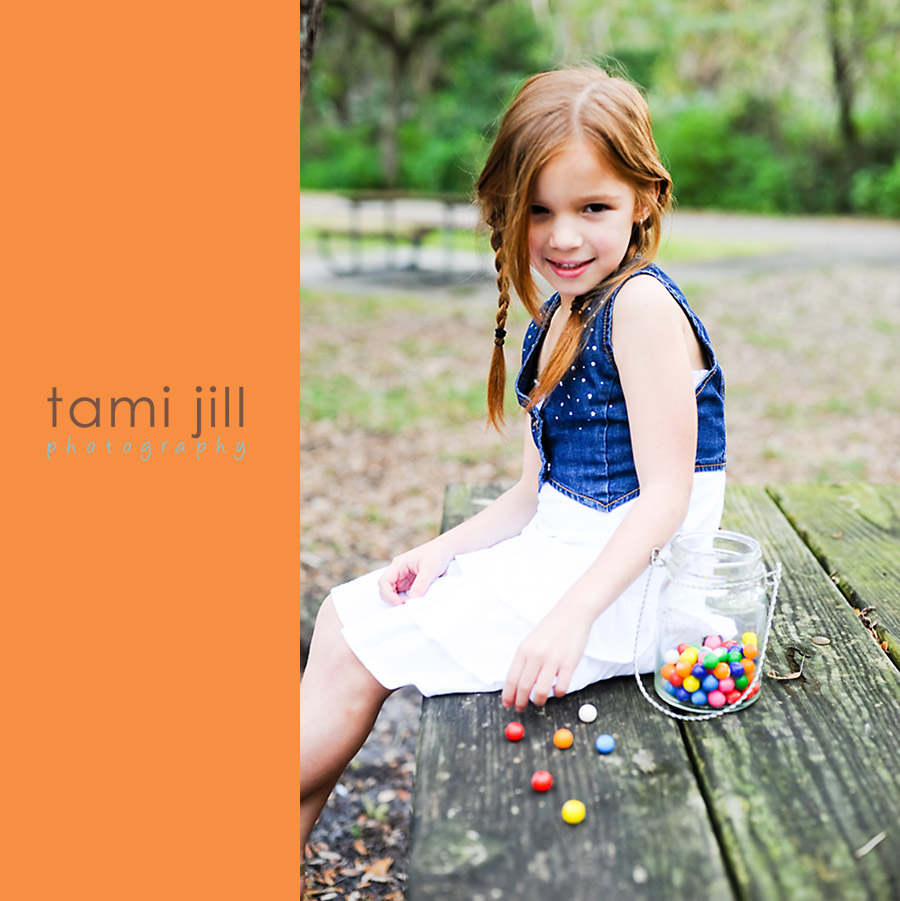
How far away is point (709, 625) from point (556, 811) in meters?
0.46

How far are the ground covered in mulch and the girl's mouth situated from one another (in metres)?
0.71

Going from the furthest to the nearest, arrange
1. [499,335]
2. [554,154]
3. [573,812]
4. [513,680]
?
[499,335] < [554,154] < [513,680] < [573,812]

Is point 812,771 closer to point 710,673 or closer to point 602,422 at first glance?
point 710,673

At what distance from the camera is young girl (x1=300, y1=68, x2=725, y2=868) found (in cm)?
156

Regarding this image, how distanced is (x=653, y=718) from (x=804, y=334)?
678 cm

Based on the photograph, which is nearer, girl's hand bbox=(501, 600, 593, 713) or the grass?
girl's hand bbox=(501, 600, 593, 713)

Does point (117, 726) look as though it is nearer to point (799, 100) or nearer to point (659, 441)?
point (659, 441)

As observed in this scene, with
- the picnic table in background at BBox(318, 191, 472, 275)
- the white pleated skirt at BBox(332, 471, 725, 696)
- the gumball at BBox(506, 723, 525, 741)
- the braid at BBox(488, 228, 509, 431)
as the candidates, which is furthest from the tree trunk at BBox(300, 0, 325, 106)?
the picnic table in background at BBox(318, 191, 472, 275)

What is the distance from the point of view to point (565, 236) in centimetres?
158

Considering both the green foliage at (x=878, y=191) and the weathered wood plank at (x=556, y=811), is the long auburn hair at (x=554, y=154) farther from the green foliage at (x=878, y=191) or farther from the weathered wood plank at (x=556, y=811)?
the green foliage at (x=878, y=191)

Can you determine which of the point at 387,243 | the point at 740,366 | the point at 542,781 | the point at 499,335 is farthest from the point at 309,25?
the point at 387,243

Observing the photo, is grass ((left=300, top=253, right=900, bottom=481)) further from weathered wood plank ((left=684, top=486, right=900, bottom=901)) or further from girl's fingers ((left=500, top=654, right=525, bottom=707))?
Result: girl's fingers ((left=500, top=654, right=525, bottom=707))

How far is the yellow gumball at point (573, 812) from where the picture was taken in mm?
1233

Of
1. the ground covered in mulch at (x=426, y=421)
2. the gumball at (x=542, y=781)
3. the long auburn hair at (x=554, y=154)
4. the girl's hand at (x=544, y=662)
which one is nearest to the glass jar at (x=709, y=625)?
the girl's hand at (x=544, y=662)
